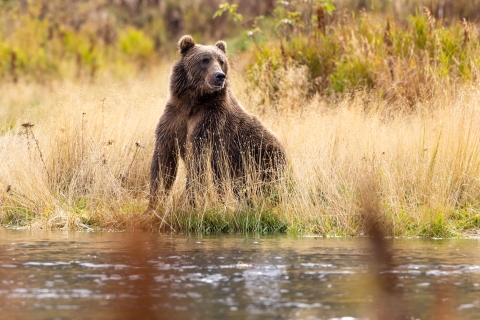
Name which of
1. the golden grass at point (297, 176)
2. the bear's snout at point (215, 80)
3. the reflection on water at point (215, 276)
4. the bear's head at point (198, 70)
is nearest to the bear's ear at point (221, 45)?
the bear's head at point (198, 70)

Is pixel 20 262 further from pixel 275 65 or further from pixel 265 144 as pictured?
pixel 275 65

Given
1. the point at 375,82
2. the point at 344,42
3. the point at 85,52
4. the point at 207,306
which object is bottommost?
the point at 207,306

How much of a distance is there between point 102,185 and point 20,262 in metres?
3.12

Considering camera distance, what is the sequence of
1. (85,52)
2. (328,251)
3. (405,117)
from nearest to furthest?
(328,251) < (405,117) < (85,52)

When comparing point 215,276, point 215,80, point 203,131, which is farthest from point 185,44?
point 215,276

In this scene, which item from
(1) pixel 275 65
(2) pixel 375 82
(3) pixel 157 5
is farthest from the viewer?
(3) pixel 157 5

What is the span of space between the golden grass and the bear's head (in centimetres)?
92

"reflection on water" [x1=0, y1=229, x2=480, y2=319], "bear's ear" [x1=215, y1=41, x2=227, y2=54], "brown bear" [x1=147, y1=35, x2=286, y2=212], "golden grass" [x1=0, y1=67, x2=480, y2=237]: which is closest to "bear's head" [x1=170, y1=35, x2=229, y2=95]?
"brown bear" [x1=147, y1=35, x2=286, y2=212]

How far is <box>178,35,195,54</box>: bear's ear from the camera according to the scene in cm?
969

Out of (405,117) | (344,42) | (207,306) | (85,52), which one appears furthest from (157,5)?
(207,306)

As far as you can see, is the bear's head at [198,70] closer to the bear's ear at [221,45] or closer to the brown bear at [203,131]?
the brown bear at [203,131]

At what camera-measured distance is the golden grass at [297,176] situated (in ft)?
29.5

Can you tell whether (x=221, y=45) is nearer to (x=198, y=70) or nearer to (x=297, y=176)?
(x=198, y=70)

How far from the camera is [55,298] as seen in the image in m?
5.31
